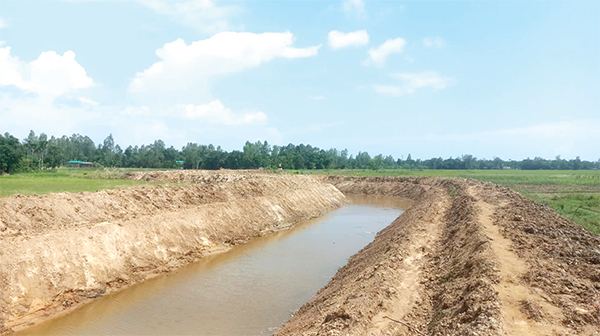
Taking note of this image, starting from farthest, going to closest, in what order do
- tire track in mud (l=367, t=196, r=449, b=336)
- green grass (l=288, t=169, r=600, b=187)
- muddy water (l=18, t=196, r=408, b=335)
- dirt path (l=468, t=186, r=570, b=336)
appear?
green grass (l=288, t=169, r=600, b=187)
muddy water (l=18, t=196, r=408, b=335)
tire track in mud (l=367, t=196, r=449, b=336)
dirt path (l=468, t=186, r=570, b=336)

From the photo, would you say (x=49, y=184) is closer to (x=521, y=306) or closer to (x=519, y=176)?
(x=521, y=306)

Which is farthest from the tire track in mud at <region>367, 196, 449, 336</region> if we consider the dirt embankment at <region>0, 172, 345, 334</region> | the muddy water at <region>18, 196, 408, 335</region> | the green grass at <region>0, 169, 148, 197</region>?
the green grass at <region>0, 169, 148, 197</region>

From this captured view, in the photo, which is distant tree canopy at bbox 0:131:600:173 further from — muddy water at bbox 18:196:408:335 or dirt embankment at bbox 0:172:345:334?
muddy water at bbox 18:196:408:335

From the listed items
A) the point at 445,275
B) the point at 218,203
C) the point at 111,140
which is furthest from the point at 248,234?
the point at 111,140

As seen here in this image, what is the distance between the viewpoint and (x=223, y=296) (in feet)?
44.4

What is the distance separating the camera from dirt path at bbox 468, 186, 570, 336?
6738mm

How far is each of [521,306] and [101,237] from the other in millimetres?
15126

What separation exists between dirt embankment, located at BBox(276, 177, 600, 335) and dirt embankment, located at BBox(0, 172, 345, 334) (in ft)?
26.7

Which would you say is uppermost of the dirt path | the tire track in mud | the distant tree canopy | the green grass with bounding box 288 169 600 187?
the distant tree canopy

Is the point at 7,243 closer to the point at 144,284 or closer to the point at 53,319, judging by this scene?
the point at 53,319

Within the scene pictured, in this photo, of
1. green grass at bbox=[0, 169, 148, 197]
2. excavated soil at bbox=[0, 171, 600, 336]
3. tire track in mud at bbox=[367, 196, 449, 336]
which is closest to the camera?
excavated soil at bbox=[0, 171, 600, 336]

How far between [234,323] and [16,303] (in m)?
6.77

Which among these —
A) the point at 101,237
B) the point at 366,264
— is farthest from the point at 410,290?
the point at 101,237

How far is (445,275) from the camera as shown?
11156 millimetres
